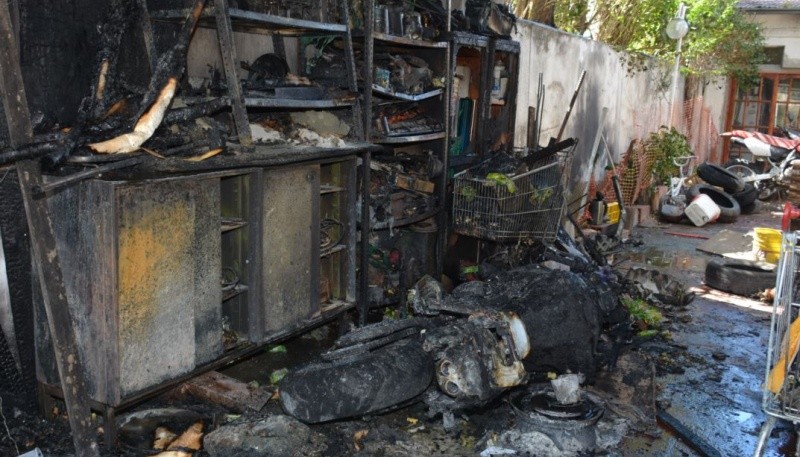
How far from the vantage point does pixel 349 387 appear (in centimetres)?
447

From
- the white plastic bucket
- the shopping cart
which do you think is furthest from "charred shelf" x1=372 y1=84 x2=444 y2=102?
the white plastic bucket

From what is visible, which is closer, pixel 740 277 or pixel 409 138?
pixel 409 138

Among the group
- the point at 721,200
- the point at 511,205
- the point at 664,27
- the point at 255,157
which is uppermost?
the point at 664,27

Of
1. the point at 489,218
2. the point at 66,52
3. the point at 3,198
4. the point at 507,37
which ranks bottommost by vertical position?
the point at 489,218

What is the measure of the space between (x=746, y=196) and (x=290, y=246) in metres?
11.6

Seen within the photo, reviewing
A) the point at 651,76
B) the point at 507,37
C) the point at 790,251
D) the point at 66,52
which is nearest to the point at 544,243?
the point at 507,37

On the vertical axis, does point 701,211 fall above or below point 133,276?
below

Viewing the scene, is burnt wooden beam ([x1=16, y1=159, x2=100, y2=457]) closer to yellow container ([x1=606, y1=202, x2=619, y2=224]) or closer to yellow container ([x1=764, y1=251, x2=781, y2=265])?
yellow container ([x1=764, y1=251, x2=781, y2=265])

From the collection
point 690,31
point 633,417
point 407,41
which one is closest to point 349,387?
point 633,417

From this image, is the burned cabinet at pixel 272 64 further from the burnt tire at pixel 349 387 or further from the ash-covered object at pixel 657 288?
the ash-covered object at pixel 657 288

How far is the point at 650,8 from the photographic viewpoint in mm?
14555

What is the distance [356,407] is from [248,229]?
1.39m

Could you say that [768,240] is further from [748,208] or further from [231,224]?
[231,224]

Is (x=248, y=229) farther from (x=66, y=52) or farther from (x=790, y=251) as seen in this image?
(x=790, y=251)
